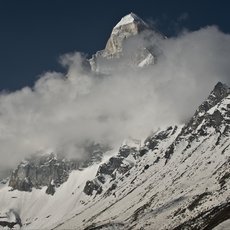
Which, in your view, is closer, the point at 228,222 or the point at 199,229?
the point at 228,222

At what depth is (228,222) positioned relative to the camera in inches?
5812

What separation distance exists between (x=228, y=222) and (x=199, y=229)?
48.0m

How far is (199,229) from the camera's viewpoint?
194625 millimetres

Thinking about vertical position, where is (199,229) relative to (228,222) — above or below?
above
